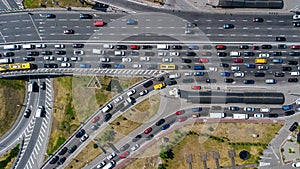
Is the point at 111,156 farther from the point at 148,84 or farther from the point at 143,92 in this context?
the point at 148,84

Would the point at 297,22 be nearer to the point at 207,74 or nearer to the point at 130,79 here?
the point at 207,74

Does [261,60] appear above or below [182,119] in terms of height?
above

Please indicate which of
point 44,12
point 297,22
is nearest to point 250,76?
point 297,22

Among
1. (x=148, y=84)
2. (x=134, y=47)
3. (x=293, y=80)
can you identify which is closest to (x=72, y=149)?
(x=148, y=84)

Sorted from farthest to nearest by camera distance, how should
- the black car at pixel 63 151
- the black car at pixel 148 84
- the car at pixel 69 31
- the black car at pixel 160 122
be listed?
1. the car at pixel 69 31
2. the black car at pixel 148 84
3. the black car at pixel 63 151
4. the black car at pixel 160 122

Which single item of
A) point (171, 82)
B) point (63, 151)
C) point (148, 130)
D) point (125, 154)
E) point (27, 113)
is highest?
point (171, 82)

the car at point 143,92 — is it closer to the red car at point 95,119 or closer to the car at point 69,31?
the red car at point 95,119

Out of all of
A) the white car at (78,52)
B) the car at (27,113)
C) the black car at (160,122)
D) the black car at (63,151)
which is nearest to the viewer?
the black car at (160,122)

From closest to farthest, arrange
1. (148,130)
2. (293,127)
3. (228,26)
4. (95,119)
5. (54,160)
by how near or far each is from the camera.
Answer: (293,127)
(148,130)
(228,26)
(54,160)
(95,119)

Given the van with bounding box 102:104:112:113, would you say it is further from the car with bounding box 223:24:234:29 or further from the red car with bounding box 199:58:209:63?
the car with bounding box 223:24:234:29

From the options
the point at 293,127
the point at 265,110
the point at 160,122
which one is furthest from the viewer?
the point at 160,122

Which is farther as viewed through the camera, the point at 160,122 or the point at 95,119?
the point at 95,119

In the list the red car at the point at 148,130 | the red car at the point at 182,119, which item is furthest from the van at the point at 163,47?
the red car at the point at 148,130
